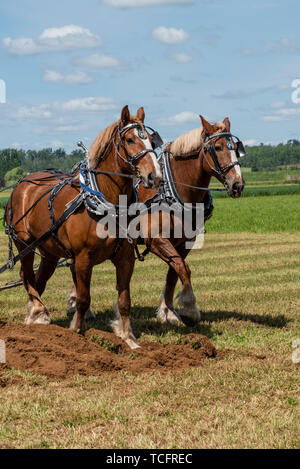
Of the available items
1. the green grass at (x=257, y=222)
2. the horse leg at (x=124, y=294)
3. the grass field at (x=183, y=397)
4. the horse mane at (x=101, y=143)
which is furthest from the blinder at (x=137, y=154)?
the green grass at (x=257, y=222)

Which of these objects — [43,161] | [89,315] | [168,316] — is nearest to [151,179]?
[168,316]

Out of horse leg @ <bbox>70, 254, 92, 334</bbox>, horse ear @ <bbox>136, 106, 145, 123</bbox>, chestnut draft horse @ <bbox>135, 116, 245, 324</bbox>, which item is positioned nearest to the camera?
horse ear @ <bbox>136, 106, 145, 123</bbox>

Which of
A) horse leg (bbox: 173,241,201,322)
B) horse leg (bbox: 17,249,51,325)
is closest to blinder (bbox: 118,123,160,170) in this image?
horse leg (bbox: 173,241,201,322)

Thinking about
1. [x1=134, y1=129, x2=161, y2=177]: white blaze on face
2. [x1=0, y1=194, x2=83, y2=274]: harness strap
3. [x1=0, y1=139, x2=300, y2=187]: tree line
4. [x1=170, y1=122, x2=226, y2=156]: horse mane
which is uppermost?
[x1=0, y1=139, x2=300, y2=187]: tree line

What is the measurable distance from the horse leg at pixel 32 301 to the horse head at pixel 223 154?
8.96 feet

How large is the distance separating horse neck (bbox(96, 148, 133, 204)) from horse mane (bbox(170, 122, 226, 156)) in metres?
1.56

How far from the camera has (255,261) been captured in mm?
14891

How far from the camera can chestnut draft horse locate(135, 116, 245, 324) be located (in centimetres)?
719

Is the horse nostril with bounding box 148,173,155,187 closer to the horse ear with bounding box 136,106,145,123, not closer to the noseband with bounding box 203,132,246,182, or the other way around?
the horse ear with bounding box 136,106,145,123

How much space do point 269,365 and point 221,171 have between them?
247 cm

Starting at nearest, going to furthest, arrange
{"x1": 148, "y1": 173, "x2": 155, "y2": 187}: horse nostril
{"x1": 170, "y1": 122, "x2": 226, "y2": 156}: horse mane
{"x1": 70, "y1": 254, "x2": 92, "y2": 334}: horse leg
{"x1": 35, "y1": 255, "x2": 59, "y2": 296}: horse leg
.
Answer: {"x1": 148, "y1": 173, "x2": 155, "y2": 187}: horse nostril < {"x1": 70, "y1": 254, "x2": 92, "y2": 334}: horse leg < {"x1": 170, "y1": 122, "x2": 226, "y2": 156}: horse mane < {"x1": 35, "y1": 255, "x2": 59, "y2": 296}: horse leg

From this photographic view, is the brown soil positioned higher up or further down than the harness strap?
further down

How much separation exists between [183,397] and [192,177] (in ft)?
10.7

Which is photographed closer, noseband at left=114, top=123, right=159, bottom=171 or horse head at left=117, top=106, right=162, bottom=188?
horse head at left=117, top=106, right=162, bottom=188
